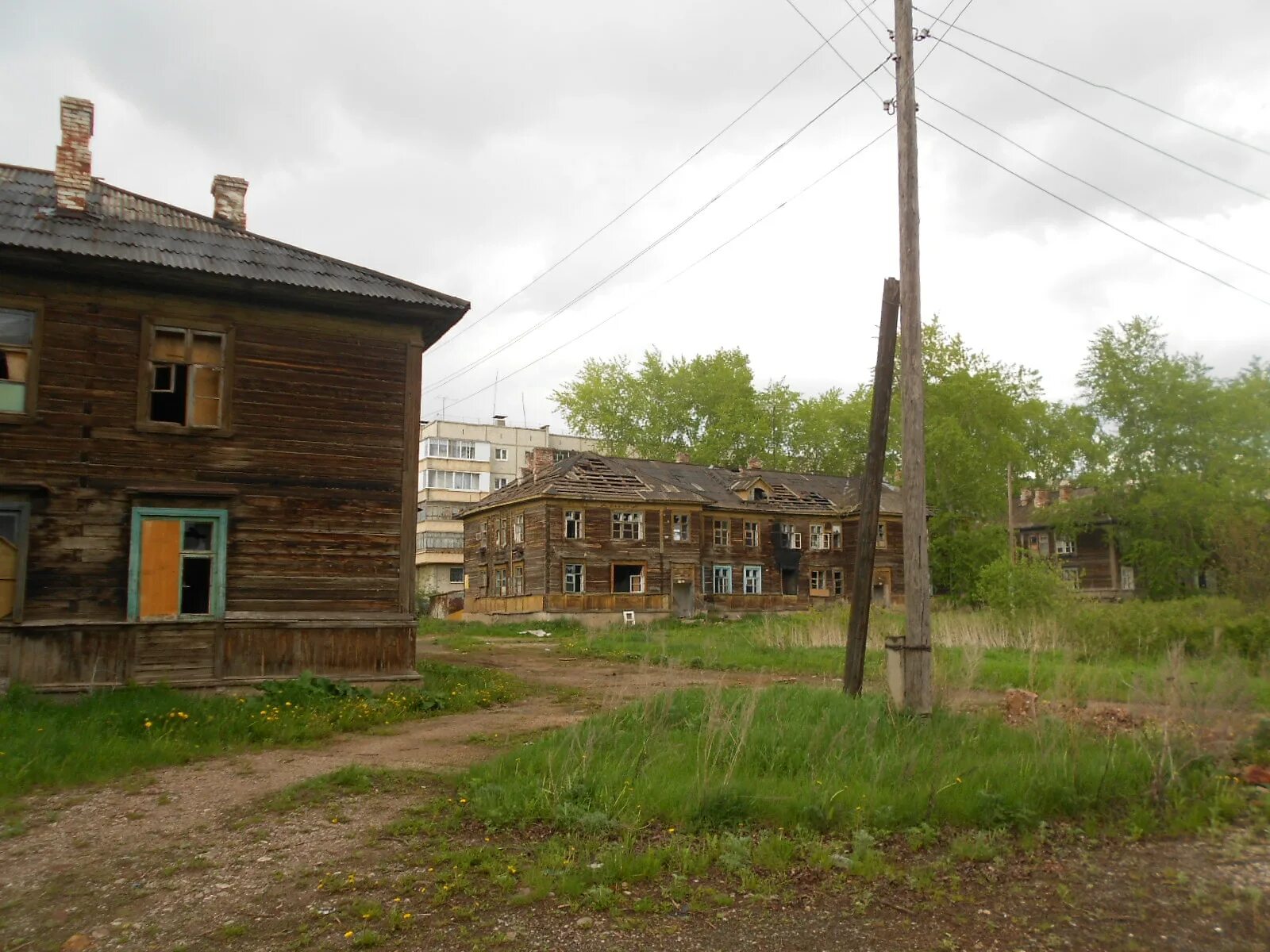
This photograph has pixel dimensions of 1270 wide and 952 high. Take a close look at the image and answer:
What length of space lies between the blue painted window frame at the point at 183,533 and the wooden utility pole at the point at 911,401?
963 centimetres

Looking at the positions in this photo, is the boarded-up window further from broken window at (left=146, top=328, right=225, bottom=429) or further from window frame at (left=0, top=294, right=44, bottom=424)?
broken window at (left=146, top=328, right=225, bottom=429)

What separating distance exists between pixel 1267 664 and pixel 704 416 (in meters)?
54.0

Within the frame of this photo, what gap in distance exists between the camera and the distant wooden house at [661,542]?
40406mm

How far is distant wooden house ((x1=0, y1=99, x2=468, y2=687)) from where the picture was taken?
13.0m

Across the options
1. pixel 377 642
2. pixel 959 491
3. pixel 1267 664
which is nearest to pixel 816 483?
pixel 959 491

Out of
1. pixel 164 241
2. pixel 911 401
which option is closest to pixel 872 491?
pixel 911 401

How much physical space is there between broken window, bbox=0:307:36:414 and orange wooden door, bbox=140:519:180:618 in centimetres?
233

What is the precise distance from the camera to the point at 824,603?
47656 millimetres

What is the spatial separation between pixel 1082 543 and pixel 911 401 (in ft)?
166

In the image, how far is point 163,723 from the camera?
11398 millimetres

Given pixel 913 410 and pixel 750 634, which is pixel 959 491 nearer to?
pixel 750 634

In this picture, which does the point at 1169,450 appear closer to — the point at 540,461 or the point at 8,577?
the point at 540,461

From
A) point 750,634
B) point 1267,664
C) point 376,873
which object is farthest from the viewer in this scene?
point 750,634

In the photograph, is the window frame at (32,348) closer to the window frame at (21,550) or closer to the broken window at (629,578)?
the window frame at (21,550)
